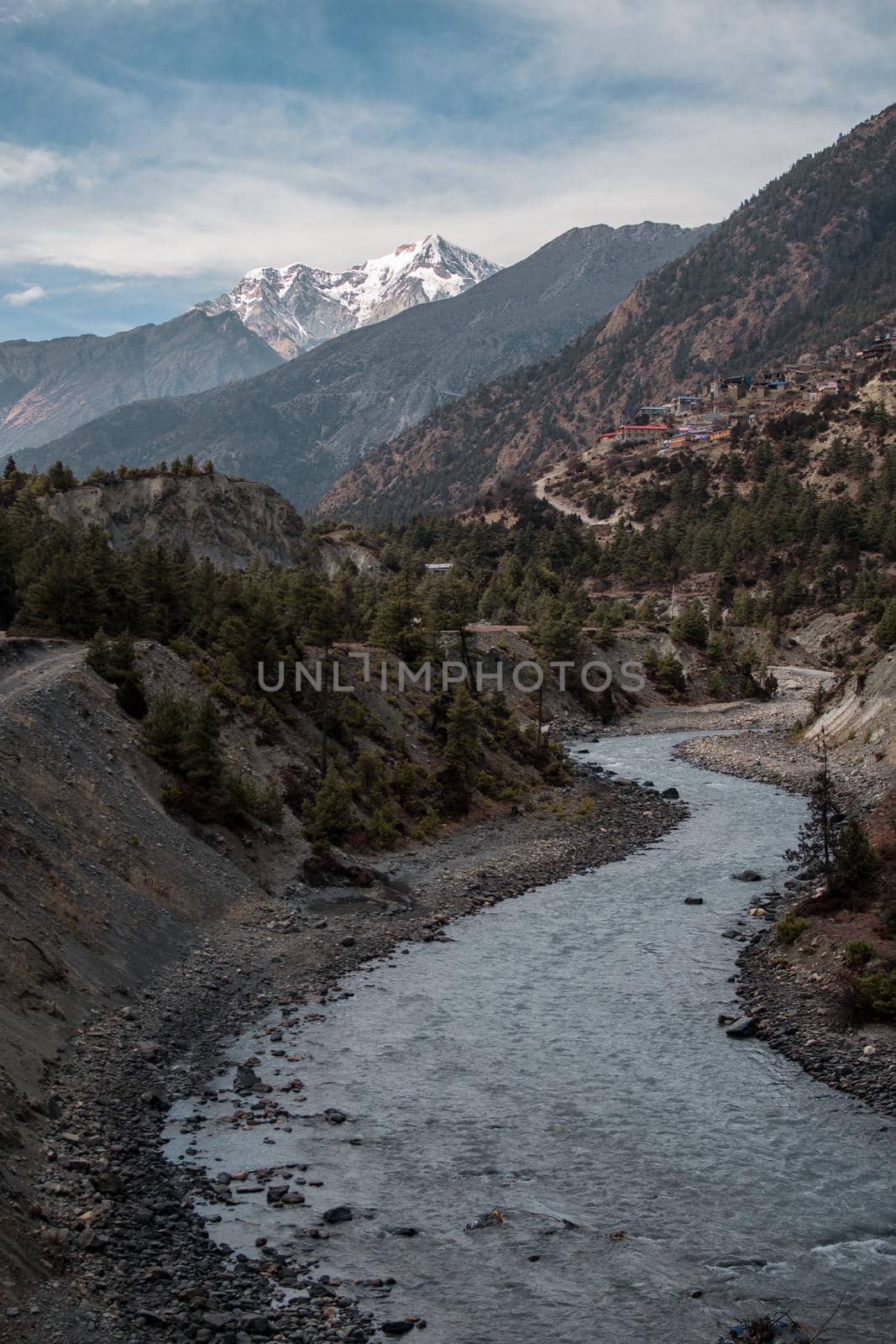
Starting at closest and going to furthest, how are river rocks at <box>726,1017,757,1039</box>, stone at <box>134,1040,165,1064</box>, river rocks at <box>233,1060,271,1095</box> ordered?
river rocks at <box>233,1060,271,1095</box> → stone at <box>134,1040,165,1064</box> → river rocks at <box>726,1017,757,1039</box>

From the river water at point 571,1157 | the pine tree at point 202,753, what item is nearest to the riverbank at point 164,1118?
the river water at point 571,1157

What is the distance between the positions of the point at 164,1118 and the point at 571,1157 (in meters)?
9.84

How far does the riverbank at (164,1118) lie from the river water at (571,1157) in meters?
0.90

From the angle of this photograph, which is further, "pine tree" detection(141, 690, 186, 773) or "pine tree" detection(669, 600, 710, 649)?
"pine tree" detection(669, 600, 710, 649)

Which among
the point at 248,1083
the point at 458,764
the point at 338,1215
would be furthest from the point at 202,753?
the point at 338,1215

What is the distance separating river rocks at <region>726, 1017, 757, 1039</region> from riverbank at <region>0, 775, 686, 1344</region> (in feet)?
42.2

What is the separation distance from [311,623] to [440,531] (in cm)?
13267

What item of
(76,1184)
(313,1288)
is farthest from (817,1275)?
(76,1184)

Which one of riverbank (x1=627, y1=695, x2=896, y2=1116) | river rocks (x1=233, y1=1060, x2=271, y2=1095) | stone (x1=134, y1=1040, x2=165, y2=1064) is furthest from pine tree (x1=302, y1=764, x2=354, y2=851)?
river rocks (x1=233, y1=1060, x2=271, y2=1095)

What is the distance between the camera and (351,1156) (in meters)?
24.4

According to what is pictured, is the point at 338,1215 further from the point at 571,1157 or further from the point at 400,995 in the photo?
the point at 400,995

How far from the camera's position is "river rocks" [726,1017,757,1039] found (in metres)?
31.8

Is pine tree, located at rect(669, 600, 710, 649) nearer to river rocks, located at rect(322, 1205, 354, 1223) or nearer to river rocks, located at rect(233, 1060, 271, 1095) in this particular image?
river rocks, located at rect(233, 1060, 271, 1095)

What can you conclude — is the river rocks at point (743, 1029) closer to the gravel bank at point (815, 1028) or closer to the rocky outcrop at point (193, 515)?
the gravel bank at point (815, 1028)
